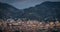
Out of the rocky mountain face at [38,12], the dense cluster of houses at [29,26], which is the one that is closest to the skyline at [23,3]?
the rocky mountain face at [38,12]

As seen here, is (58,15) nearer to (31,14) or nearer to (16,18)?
(31,14)

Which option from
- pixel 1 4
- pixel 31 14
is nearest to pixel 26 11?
Answer: pixel 31 14

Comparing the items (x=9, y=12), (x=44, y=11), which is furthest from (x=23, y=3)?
(x=44, y=11)

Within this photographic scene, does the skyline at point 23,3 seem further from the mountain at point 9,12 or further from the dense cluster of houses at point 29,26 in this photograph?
the dense cluster of houses at point 29,26

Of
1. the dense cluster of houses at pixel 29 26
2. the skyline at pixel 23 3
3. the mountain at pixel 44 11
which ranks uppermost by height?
the skyline at pixel 23 3

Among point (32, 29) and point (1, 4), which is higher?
point (1, 4)

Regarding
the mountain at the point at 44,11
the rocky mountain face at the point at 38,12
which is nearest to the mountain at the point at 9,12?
the rocky mountain face at the point at 38,12

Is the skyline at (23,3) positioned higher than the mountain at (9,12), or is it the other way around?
the skyline at (23,3)
